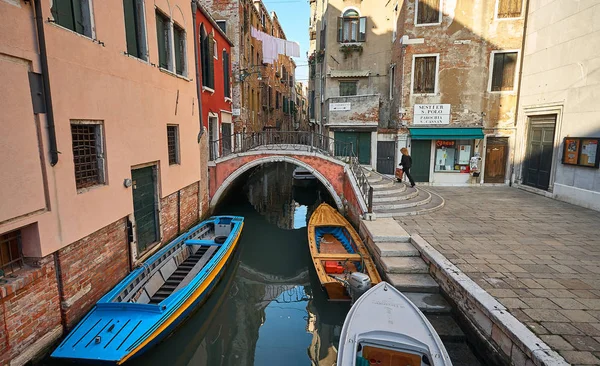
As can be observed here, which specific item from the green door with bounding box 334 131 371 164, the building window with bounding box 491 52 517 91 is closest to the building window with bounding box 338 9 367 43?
the green door with bounding box 334 131 371 164

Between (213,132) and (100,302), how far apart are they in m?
8.53

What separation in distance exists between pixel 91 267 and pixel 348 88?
40.9 ft

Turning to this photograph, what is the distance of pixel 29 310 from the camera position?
4.16 meters

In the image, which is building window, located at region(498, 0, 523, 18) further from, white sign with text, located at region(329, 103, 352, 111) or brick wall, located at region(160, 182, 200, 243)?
brick wall, located at region(160, 182, 200, 243)

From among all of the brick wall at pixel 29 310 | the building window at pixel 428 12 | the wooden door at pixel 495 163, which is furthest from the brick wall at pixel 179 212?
the wooden door at pixel 495 163

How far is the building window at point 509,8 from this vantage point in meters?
11.7

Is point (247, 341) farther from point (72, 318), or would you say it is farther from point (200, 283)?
point (72, 318)

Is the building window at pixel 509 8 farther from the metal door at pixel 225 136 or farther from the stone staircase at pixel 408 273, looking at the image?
the metal door at pixel 225 136

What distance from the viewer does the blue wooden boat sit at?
4.35 meters

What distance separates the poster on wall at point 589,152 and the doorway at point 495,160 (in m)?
3.51

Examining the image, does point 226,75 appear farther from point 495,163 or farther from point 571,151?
point 571,151

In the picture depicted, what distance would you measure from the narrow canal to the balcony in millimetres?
5138

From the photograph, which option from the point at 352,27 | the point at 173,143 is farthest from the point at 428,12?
the point at 173,143

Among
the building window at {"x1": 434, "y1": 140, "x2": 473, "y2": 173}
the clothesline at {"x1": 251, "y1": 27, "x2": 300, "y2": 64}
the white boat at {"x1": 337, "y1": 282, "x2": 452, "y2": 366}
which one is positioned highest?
the clothesline at {"x1": 251, "y1": 27, "x2": 300, "y2": 64}
